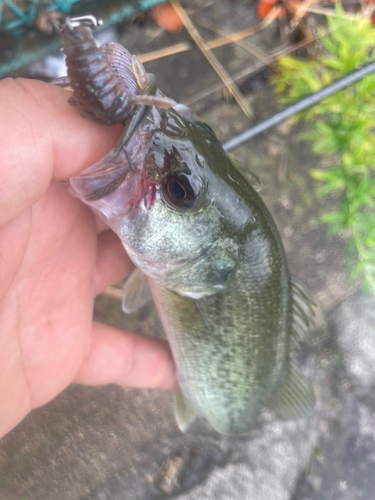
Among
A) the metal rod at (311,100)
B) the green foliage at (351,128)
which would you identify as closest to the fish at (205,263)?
the metal rod at (311,100)

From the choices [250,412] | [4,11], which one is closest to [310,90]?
[250,412]

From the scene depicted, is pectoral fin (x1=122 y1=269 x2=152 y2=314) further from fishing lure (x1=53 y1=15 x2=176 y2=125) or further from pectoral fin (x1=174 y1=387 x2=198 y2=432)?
fishing lure (x1=53 y1=15 x2=176 y2=125)

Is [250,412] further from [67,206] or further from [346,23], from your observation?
[346,23]

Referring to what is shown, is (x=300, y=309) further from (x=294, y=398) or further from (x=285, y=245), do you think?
(x=285, y=245)

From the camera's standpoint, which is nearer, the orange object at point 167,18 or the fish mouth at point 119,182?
the fish mouth at point 119,182

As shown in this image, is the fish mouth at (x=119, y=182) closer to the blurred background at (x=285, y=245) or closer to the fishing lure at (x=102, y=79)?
the fishing lure at (x=102, y=79)

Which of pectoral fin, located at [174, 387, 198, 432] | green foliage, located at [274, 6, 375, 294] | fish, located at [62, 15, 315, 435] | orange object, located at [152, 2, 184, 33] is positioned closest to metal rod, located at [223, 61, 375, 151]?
green foliage, located at [274, 6, 375, 294]
